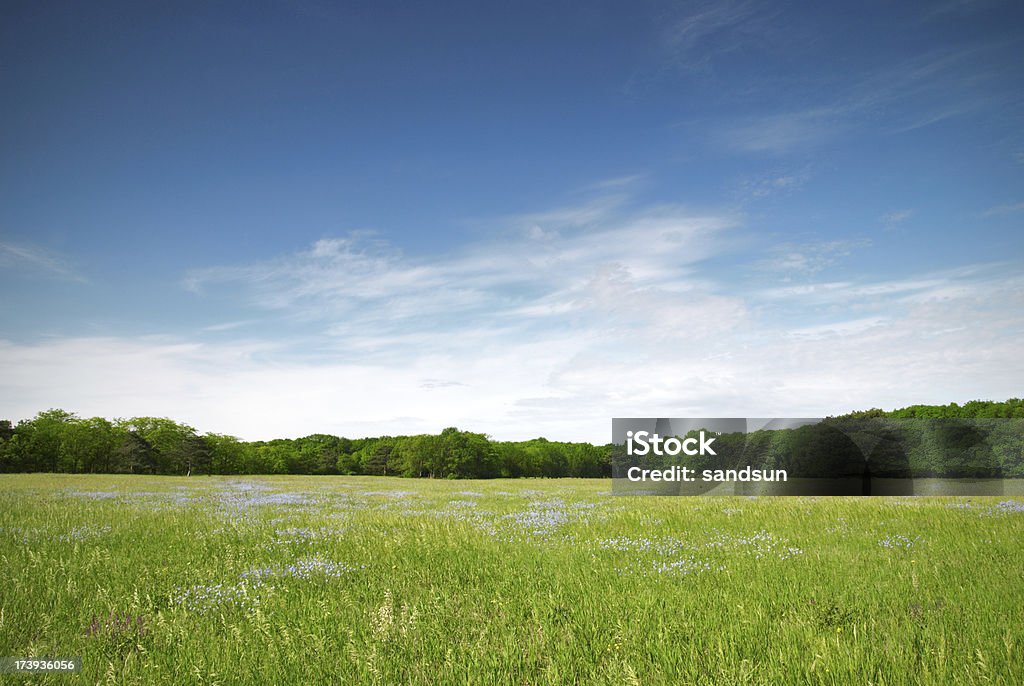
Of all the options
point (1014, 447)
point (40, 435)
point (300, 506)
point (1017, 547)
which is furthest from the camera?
point (40, 435)

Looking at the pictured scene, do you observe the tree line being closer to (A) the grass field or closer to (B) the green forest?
(B) the green forest

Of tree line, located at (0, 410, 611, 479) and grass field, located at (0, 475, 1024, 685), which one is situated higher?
grass field, located at (0, 475, 1024, 685)

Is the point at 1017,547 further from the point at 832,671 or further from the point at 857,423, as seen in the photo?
the point at 857,423

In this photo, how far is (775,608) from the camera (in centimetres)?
571

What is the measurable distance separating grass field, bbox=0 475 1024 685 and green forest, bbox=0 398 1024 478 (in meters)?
26.8

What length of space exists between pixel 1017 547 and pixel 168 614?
12846 millimetres

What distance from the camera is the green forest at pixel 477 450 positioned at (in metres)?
35.5

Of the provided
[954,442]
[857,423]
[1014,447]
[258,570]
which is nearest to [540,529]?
[258,570]

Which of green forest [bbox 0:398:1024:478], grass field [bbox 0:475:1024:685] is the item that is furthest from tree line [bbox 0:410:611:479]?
grass field [bbox 0:475:1024:685]

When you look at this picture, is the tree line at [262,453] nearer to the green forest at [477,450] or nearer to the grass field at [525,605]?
the green forest at [477,450]

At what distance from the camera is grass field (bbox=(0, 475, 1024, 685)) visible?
4316 millimetres

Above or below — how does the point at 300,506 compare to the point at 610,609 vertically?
below

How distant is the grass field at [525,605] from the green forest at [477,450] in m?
26.8

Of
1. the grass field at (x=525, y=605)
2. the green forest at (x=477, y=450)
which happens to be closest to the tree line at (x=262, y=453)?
the green forest at (x=477, y=450)
